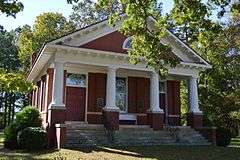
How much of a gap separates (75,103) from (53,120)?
12.9 feet

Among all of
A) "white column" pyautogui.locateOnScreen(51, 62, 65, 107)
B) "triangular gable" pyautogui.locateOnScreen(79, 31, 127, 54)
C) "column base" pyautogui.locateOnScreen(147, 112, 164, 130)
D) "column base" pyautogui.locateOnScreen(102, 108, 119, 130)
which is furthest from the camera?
"column base" pyautogui.locateOnScreen(147, 112, 164, 130)

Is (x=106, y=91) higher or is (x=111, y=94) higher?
(x=106, y=91)

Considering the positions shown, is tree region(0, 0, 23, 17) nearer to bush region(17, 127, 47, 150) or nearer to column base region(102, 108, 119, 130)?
bush region(17, 127, 47, 150)

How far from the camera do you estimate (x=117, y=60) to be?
22.8 meters

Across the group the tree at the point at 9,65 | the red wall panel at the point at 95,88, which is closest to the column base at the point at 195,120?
the red wall panel at the point at 95,88

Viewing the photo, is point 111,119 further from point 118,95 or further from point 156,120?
point 118,95

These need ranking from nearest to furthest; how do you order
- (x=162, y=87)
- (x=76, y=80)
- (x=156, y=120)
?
(x=156, y=120) < (x=76, y=80) < (x=162, y=87)

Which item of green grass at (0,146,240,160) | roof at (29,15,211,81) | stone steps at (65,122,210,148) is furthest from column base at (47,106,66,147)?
roof at (29,15,211,81)

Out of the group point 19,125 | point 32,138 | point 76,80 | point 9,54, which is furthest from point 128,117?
point 9,54

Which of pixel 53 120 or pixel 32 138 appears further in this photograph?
pixel 53 120

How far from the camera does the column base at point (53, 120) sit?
2038 cm

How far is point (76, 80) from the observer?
80.7 feet

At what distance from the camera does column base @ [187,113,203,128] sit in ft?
80.9

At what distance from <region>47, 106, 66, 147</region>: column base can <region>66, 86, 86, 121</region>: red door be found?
339 centimetres
